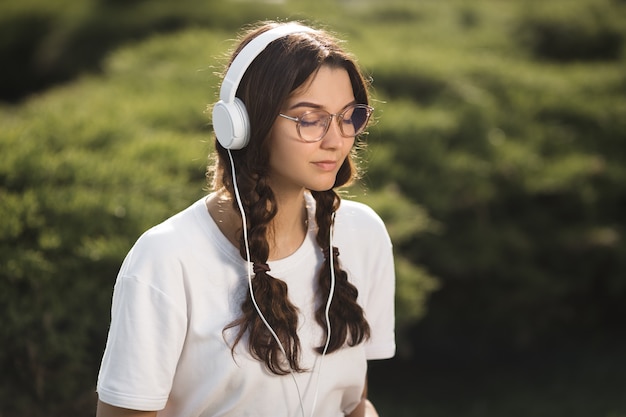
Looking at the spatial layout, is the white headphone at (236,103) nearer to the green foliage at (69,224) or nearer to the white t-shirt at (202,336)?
the white t-shirt at (202,336)

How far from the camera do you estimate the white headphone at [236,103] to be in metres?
2.13

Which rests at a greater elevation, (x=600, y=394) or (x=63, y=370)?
(x=63, y=370)

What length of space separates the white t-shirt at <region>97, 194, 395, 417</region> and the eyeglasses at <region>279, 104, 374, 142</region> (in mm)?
346

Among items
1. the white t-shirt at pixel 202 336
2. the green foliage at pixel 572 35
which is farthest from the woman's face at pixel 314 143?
the green foliage at pixel 572 35

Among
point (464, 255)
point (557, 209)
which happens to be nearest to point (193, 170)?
point (464, 255)

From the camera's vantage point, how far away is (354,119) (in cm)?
224

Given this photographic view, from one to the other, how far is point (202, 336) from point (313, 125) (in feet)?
1.95

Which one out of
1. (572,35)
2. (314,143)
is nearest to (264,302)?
(314,143)

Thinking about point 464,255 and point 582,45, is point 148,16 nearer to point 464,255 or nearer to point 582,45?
point 582,45

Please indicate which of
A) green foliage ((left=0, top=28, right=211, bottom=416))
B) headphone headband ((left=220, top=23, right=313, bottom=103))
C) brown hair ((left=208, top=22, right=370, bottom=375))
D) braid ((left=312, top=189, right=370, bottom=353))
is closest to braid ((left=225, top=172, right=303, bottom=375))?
brown hair ((left=208, top=22, right=370, bottom=375))

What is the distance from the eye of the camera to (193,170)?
13.8 feet

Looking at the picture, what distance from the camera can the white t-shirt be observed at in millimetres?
2080

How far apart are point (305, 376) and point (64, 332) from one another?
1.19 meters

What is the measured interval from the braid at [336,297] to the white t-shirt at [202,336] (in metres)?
0.03
